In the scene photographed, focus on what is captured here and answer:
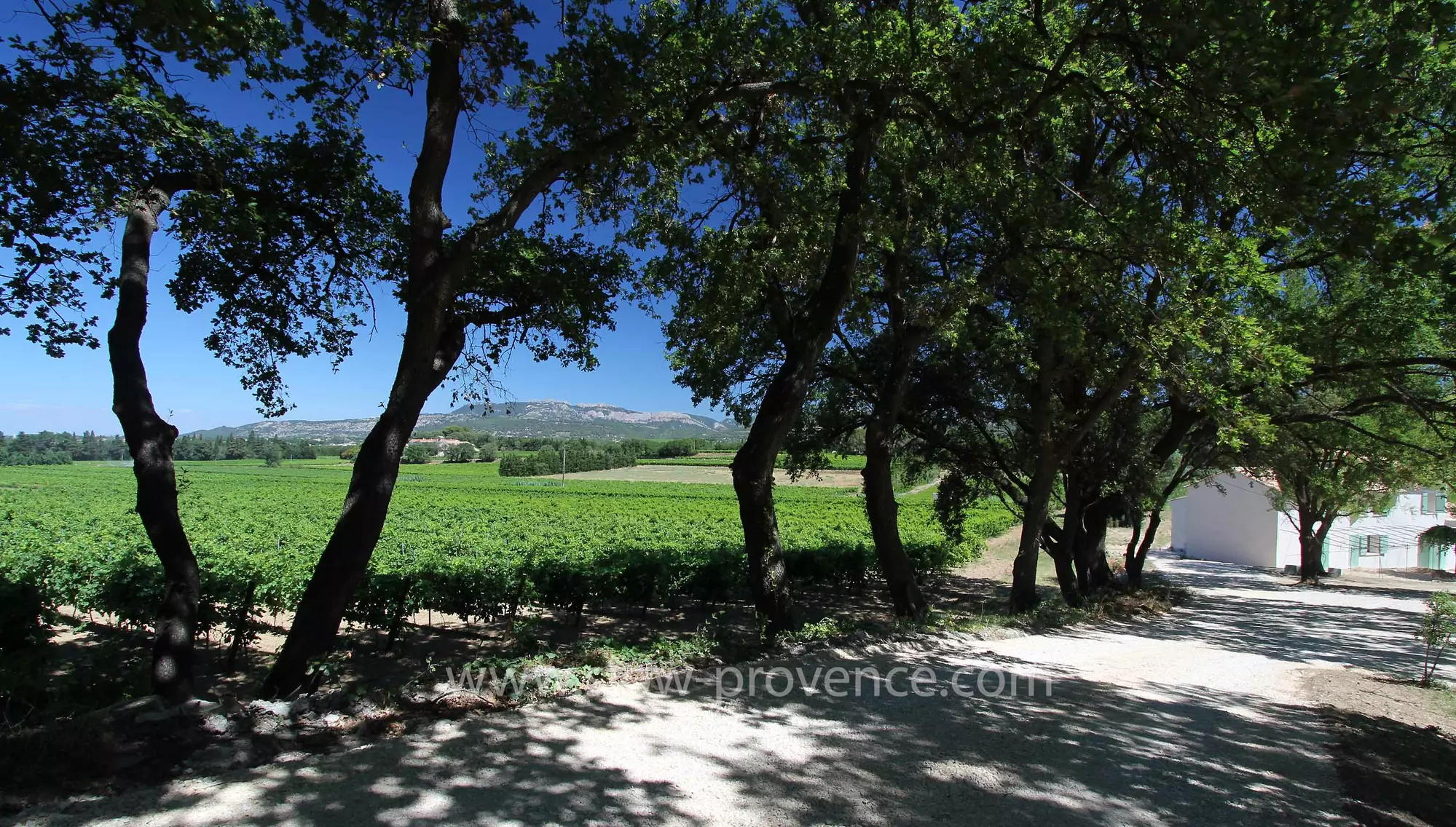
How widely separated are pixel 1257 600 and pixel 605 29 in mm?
23398

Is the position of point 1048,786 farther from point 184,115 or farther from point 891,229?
point 184,115

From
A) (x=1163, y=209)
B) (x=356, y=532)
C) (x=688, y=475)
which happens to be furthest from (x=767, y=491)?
(x=688, y=475)

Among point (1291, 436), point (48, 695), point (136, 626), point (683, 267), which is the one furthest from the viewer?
point (1291, 436)

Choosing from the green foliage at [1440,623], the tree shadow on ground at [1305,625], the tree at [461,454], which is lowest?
the tree shadow on ground at [1305,625]

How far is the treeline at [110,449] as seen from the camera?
95.8 m

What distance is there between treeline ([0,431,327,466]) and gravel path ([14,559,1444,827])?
10866cm

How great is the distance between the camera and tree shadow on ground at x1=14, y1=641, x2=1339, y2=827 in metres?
3.47

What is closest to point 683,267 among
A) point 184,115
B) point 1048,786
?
point 184,115

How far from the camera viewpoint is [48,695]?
15.3ft

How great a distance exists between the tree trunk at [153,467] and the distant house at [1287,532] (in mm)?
39487

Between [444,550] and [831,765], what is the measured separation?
13.8 metres

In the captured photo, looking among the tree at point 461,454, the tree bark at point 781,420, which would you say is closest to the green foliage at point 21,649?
the tree bark at point 781,420

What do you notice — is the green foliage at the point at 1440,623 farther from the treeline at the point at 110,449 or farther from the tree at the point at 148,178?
the treeline at the point at 110,449

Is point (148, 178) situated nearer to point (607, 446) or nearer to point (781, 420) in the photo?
point (781, 420)
